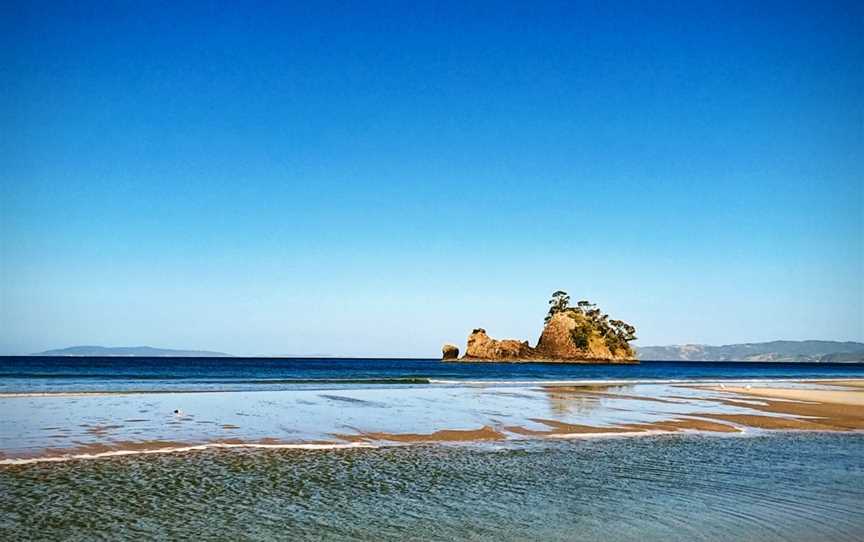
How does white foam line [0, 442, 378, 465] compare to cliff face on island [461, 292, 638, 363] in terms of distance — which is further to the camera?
cliff face on island [461, 292, 638, 363]

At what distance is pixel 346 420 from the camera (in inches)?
1047

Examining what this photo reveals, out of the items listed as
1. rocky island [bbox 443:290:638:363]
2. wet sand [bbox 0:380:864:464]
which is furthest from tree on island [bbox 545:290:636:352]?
wet sand [bbox 0:380:864:464]

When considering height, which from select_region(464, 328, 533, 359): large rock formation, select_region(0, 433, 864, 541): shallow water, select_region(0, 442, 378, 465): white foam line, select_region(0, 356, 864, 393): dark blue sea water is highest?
select_region(464, 328, 533, 359): large rock formation

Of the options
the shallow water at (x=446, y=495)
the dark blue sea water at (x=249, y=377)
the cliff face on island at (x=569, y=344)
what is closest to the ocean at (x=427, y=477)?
the shallow water at (x=446, y=495)

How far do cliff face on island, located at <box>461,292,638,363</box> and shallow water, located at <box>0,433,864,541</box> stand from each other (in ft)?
571

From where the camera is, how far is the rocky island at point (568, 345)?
188625 millimetres

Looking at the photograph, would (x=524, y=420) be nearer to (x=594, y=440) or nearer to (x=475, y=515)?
(x=594, y=440)

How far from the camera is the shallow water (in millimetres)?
10031

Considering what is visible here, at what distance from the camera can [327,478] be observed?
14.2 m

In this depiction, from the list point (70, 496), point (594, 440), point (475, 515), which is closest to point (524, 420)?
point (594, 440)

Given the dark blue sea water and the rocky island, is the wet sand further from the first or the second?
the rocky island

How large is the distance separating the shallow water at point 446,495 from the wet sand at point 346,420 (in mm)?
2715

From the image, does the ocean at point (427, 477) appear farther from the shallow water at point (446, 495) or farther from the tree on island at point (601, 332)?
the tree on island at point (601, 332)

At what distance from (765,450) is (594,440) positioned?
4878mm
